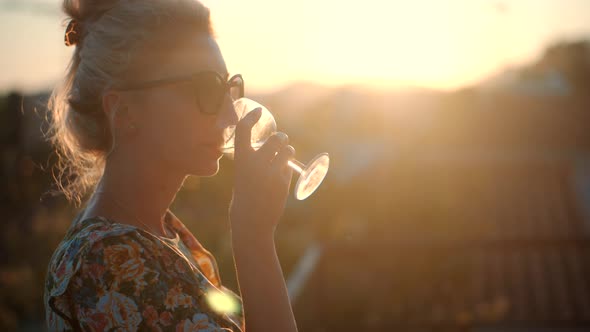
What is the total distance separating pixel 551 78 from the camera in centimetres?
2034

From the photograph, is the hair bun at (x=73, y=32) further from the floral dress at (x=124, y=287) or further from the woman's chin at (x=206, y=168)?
the floral dress at (x=124, y=287)

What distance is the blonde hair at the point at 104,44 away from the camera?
200 cm

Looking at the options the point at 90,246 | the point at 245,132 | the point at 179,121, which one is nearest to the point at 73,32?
the point at 179,121

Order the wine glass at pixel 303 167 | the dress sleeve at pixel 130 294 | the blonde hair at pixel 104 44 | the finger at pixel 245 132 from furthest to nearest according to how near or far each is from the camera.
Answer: the wine glass at pixel 303 167, the blonde hair at pixel 104 44, the finger at pixel 245 132, the dress sleeve at pixel 130 294

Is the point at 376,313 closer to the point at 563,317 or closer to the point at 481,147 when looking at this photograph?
the point at 563,317

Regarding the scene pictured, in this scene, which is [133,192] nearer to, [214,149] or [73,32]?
[214,149]

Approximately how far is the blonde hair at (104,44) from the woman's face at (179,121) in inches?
2.9

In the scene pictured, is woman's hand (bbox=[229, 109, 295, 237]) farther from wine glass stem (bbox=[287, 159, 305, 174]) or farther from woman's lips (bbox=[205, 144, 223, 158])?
wine glass stem (bbox=[287, 159, 305, 174])

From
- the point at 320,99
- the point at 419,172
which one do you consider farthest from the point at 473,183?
the point at 320,99

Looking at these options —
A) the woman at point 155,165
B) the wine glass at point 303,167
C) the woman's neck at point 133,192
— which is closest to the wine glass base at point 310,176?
the wine glass at point 303,167

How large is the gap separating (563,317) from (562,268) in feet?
5.28

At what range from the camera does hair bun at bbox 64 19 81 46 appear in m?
2.14

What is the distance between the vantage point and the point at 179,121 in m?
2.02

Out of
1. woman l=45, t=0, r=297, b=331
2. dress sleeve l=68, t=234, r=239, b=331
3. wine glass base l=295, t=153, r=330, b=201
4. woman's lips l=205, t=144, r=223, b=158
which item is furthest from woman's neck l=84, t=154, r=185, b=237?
wine glass base l=295, t=153, r=330, b=201
